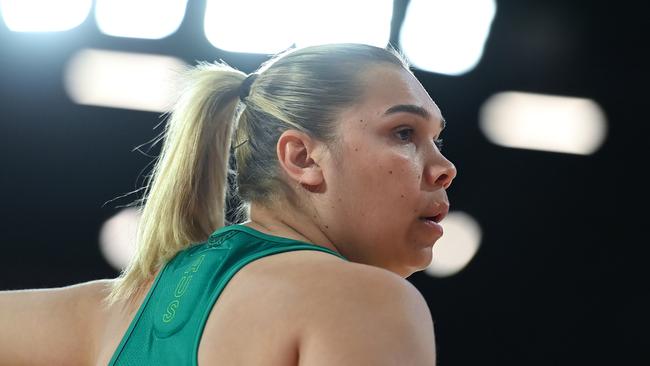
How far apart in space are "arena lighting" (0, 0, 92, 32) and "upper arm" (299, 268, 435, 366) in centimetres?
236

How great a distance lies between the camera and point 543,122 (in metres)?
3.15

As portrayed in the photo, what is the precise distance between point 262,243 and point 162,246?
0.68ft

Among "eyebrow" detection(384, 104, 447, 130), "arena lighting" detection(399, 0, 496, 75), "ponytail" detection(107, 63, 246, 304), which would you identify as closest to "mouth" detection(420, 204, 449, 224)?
"eyebrow" detection(384, 104, 447, 130)

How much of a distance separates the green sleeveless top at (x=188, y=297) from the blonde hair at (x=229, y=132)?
0.09 m

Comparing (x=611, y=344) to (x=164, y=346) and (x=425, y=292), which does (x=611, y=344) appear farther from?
(x=164, y=346)

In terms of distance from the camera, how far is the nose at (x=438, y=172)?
1073mm

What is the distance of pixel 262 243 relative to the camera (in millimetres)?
940

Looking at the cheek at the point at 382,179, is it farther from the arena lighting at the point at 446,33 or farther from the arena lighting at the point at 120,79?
the arena lighting at the point at 120,79

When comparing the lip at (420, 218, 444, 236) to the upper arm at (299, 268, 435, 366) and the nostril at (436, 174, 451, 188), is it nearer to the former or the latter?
the nostril at (436, 174, 451, 188)

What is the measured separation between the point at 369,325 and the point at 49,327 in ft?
1.67

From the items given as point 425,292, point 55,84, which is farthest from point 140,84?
point 425,292

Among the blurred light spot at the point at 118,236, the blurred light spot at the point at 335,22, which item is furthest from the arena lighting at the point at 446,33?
the blurred light spot at the point at 118,236

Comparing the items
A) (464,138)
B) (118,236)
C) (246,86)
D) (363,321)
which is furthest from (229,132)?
(118,236)

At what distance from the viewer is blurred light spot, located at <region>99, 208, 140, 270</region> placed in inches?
130
